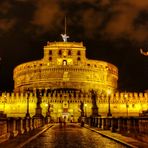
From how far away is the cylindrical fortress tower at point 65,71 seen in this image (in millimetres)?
75162

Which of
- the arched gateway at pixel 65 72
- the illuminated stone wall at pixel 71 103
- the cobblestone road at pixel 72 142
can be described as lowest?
the cobblestone road at pixel 72 142

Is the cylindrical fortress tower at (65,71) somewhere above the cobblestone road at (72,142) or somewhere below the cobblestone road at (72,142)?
above

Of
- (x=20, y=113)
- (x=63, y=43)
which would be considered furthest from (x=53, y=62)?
(x=20, y=113)

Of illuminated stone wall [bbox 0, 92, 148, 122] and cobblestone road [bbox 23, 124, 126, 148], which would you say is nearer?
cobblestone road [bbox 23, 124, 126, 148]

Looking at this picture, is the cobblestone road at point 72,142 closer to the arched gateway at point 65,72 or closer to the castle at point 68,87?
the castle at point 68,87

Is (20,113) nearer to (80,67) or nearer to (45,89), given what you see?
(45,89)

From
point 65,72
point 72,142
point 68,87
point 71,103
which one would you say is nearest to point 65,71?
point 65,72

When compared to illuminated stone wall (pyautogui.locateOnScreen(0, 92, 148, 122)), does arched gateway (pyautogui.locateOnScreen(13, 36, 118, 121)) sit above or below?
above

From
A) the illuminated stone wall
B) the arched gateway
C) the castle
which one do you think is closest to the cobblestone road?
the castle

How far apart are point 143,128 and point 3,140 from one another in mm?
5234

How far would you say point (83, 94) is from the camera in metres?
65.4

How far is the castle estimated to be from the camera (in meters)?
64.0

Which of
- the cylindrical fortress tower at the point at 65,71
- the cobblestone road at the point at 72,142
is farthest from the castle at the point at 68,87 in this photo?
the cobblestone road at the point at 72,142

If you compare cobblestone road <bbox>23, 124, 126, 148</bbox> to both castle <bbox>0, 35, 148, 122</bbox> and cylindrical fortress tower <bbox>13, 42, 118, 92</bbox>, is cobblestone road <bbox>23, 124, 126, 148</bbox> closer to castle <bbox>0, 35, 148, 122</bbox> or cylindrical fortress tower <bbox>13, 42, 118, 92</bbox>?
castle <bbox>0, 35, 148, 122</bbox>
